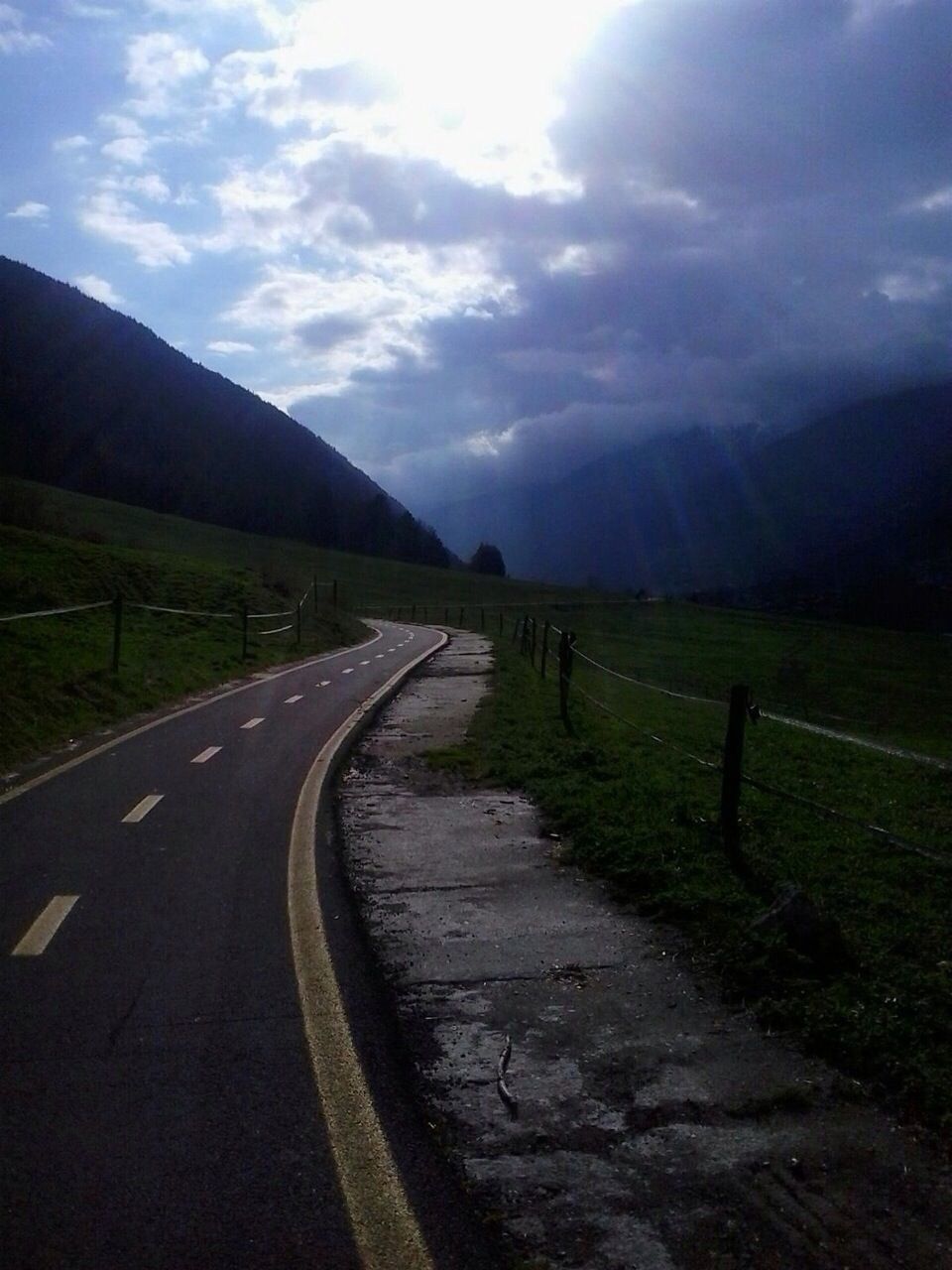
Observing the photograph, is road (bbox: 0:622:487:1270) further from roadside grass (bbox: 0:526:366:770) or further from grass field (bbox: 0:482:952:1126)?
roadside grass (bbox: 0:526:366:770)

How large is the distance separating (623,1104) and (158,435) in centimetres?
16366

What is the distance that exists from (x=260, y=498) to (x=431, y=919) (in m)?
153

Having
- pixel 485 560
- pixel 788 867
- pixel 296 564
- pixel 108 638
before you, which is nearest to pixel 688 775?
pixel 788 867

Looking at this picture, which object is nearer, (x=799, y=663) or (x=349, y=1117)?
(x=349, y=1117)

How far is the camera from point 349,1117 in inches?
175

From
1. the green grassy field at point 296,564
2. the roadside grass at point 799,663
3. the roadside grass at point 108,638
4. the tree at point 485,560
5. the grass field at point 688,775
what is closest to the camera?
the grass field at point 688,775

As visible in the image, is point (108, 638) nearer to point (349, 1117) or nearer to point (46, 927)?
point (46, 927)

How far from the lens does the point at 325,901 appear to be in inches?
297

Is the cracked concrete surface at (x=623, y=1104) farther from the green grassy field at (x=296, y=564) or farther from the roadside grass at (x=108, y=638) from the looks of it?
the green grassy field at (x=296, y=564)

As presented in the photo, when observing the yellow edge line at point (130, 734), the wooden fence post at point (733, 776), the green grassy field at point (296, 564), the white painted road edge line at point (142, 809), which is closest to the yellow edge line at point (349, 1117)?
the white painted road edge line at point (142, 809)

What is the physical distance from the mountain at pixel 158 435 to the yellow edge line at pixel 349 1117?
405 ft

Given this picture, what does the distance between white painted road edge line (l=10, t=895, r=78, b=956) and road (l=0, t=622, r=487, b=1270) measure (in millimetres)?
22

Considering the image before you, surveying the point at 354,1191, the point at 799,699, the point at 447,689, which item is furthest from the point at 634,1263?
the point at 799,699

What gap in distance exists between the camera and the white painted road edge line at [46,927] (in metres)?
6.41
